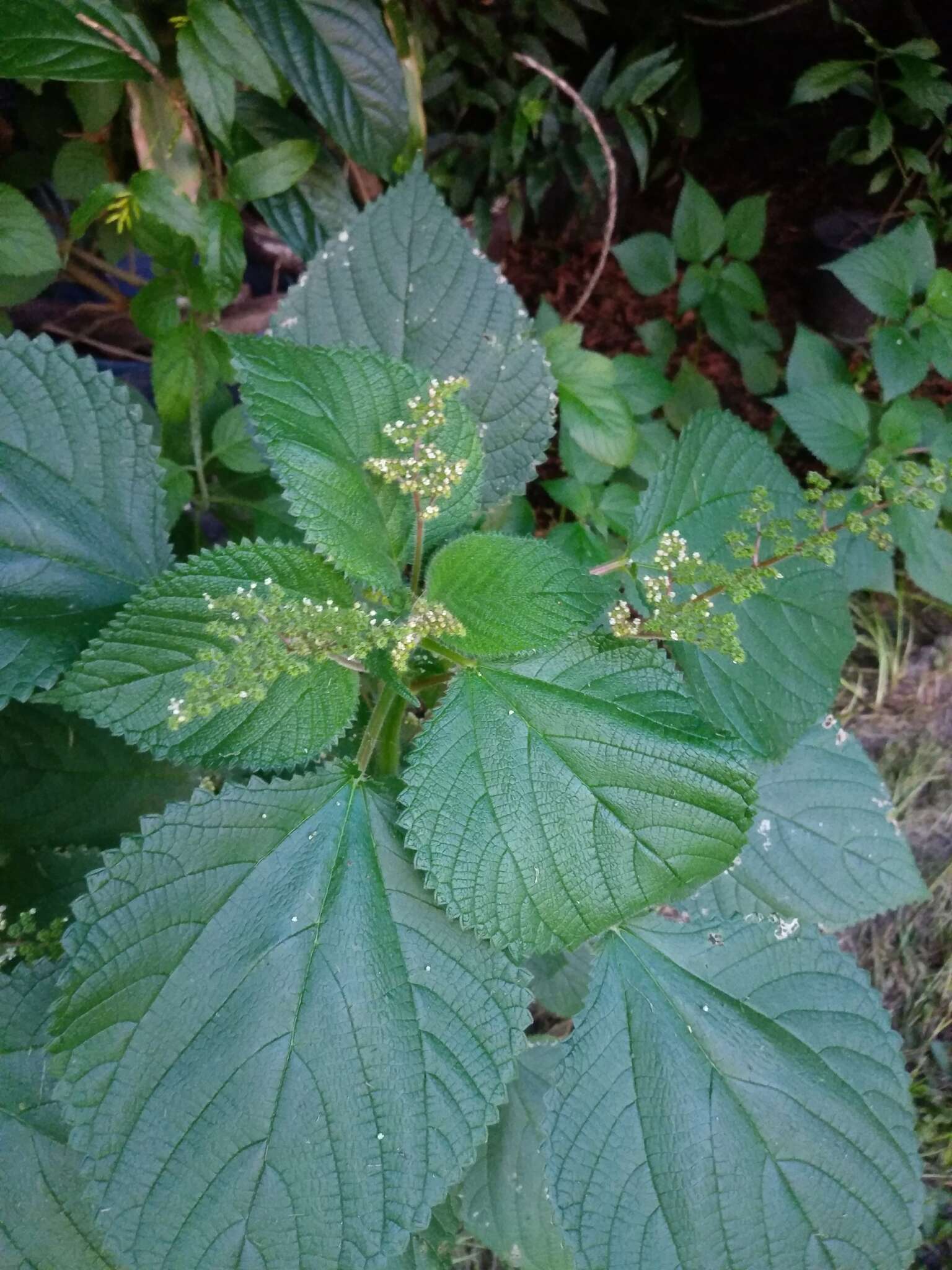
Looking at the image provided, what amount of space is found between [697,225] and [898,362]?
0.50 m

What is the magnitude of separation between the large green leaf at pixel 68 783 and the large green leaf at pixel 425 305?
0.55 m

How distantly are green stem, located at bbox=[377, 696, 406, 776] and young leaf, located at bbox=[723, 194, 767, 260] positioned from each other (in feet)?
4.26

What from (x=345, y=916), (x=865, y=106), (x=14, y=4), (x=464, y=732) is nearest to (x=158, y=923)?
(x=345, y=916)

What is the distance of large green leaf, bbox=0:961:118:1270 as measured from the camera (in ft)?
2.55

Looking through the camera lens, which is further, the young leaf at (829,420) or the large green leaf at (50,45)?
the young leaf at (829,420)

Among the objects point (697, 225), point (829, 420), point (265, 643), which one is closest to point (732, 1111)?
point (265, 643)

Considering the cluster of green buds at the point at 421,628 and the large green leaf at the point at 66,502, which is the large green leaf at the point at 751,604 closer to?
the cluster of green buds at the point at 421,628

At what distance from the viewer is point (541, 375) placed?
39.1 inches

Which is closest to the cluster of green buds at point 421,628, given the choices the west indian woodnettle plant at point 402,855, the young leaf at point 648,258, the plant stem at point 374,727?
the west indian woodnettle plant at point 402,855

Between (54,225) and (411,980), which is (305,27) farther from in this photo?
(411,980)

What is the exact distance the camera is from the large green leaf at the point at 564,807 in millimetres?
739

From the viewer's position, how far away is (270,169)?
1.16 meters

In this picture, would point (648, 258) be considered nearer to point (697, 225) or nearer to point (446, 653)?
point (697, 225)

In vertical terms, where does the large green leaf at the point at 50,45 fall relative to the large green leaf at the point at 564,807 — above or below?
above
